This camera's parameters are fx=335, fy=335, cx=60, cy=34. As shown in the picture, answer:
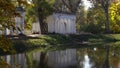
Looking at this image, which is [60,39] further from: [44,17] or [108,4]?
[108,4]

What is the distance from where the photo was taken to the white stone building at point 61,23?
218 feet

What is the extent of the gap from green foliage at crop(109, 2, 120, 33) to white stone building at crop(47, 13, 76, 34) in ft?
40.3

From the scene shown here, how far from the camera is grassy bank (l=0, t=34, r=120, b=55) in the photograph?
43353 millimetres

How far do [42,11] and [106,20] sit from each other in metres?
21.6

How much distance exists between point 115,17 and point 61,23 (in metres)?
18.4

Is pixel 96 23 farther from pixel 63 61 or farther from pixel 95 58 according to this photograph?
pixel 63 61

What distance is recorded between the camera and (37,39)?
4978 centimetres

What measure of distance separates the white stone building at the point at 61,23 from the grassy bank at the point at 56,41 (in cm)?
671

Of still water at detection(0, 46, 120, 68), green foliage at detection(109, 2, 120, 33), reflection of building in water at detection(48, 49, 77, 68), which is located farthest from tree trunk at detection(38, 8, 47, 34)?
reflection of building in water at detection(48, 49, 77, 68)

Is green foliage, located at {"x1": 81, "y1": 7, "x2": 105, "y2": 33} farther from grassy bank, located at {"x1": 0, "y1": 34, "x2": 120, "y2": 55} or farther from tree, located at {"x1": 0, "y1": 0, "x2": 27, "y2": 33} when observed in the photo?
tree, located at {"x1": 0, "y1": 0, "x2": 27, "y2": 33}

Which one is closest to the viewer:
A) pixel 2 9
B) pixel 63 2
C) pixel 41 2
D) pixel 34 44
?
pixel 2 9

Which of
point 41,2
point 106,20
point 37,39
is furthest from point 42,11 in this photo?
point 106,20

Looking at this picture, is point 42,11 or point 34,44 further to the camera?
point 42,11

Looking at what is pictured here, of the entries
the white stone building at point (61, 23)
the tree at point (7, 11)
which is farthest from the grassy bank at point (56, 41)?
the tree at point (7, 11)
